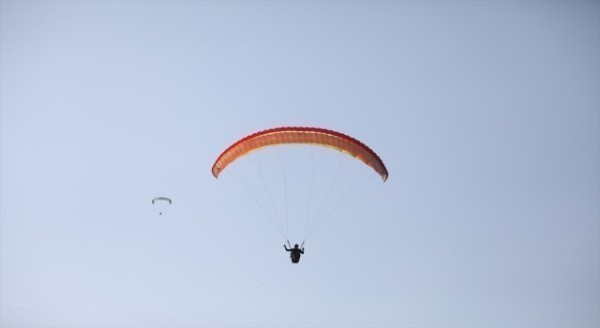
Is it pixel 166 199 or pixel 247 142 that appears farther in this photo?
pixel 166 199

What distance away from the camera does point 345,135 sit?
78.4 feet

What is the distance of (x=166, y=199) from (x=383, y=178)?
52.2ft

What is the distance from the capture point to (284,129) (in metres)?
23.7

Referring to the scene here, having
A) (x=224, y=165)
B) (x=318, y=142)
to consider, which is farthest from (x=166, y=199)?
(x=318, y=142)

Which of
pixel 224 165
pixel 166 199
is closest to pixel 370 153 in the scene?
pixel 224 165

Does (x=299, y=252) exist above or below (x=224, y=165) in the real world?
below

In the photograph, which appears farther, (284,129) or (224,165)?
(224,165)

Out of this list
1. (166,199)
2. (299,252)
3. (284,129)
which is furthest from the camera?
(166,199)

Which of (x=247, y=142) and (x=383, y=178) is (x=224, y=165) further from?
(x=383, y=178)

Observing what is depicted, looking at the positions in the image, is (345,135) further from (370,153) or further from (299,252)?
(299,252)

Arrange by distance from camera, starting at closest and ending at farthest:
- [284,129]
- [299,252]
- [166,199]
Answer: [284,129] → [299,252] → [166,199]

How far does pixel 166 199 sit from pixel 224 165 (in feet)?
32.4

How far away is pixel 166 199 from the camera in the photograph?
34250 mm

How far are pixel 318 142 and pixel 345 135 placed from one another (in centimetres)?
138
